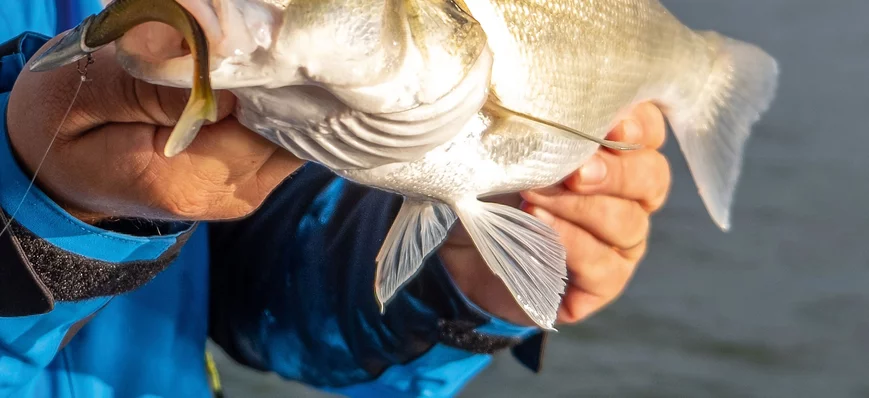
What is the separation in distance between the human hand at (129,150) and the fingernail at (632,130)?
682 millimetres

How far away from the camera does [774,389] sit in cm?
371

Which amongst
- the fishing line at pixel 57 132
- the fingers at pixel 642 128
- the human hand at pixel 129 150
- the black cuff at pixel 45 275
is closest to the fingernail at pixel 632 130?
the fingers at pixel 642 128

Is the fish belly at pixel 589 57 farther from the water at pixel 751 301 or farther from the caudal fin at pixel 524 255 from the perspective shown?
the water at pixel 751 301

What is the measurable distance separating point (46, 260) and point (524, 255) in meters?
0.68

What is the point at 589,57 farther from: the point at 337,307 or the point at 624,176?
the point at 337,307

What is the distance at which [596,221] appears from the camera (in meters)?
1.62

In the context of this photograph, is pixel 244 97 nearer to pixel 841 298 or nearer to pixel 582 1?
pixel 582 1

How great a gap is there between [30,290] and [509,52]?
2.38 feet

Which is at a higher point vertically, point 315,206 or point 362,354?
point 315,206

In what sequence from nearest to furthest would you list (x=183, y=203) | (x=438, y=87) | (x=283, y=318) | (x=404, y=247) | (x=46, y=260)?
(x=438, y=87) → (x=183, y=203) → (x=46, y=260) → (x=404, y=247) → (x=283, y=318)

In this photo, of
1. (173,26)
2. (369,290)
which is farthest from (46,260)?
(369,290)

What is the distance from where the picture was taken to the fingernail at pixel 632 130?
1.64 m

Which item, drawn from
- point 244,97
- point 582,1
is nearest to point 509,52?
point 582,1

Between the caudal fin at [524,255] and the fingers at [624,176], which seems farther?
the fingers at [624,176]
